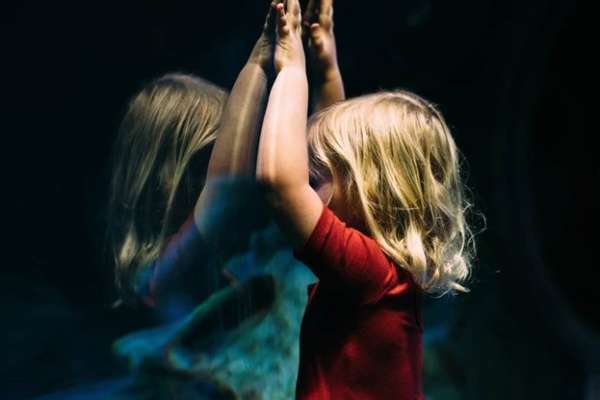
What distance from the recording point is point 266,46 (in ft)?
4.00

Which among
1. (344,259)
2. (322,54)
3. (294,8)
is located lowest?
(344,259)

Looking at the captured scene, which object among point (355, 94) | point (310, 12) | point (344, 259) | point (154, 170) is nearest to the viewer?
point (344, 259)

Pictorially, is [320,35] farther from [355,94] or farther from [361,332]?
[361,332]

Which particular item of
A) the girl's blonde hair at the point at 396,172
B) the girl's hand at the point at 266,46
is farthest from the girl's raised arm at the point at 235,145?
the girl's blonde hair at the point at 396,172

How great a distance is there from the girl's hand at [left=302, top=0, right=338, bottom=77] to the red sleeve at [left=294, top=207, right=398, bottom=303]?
38 centimetres

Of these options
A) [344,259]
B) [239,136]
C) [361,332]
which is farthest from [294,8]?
[361,332]

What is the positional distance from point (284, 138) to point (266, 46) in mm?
237

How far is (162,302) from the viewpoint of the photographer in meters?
1.19

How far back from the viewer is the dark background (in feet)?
3.51

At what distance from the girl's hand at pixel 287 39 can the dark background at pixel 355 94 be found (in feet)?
0.26

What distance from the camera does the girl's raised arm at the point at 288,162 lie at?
40.9 inches

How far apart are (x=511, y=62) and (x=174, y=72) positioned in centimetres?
104

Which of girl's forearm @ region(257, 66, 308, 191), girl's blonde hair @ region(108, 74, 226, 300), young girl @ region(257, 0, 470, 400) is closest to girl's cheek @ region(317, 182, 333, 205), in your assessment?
young girl @ region(257, 0, 470, 400)

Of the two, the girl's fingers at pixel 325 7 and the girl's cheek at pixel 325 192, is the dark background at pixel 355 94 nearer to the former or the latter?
the girl's fingers at pixel 325 7
